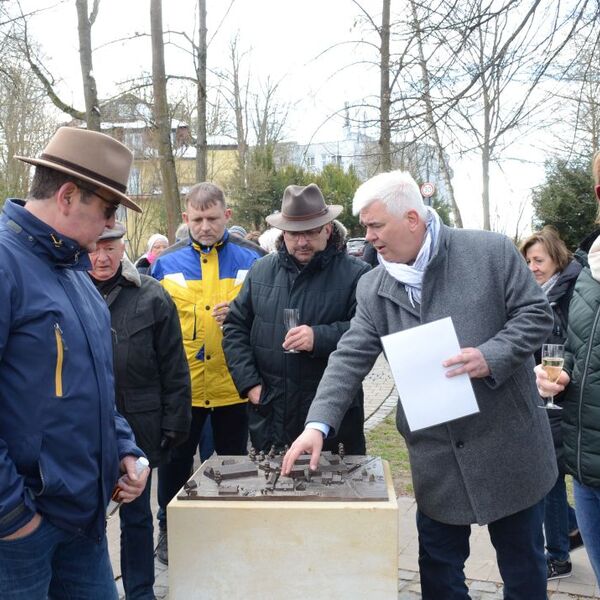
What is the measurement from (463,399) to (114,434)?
1210 mm

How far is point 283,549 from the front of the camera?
8.52 ft

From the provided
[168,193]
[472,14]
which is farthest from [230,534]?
[168,193]

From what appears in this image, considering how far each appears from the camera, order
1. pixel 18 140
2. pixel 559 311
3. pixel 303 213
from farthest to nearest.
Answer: pixel 18 140 < pixel 303 213 < pixel 559 311

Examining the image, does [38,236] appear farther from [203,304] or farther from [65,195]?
[203,304]

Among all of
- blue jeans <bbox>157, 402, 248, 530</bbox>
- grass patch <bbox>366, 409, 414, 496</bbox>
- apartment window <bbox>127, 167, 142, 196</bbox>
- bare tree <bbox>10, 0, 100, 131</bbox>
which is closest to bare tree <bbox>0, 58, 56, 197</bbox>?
apartment window <bbox>127, 167, 142, 196</bbox>

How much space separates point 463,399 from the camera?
97.5 inches

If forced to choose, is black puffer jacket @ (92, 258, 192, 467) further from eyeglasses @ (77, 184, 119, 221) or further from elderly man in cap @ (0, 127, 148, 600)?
eyeglasses @ (77, 184, 119, 221)

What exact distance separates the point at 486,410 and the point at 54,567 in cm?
161

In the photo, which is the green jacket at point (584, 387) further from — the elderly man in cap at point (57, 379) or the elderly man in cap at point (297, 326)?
the elderly man in cap at point (57, 379)

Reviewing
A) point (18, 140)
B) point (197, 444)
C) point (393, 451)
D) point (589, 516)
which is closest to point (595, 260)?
point (589, 516)

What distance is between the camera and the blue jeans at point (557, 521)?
149 inches

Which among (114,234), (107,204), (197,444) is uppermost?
(107,204)

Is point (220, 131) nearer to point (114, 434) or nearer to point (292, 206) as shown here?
point (292, 206)

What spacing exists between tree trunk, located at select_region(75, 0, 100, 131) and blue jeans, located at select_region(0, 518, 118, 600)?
772 centimetres
